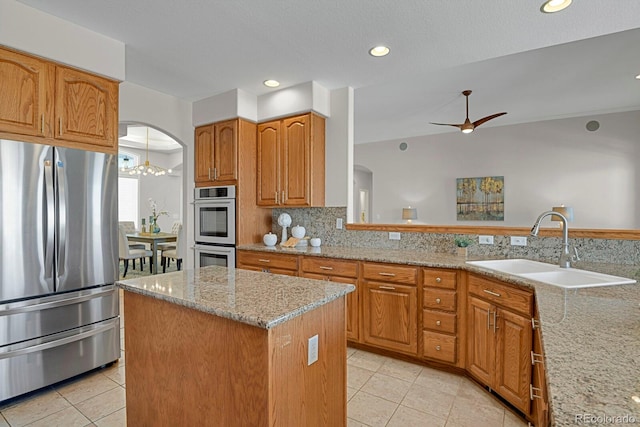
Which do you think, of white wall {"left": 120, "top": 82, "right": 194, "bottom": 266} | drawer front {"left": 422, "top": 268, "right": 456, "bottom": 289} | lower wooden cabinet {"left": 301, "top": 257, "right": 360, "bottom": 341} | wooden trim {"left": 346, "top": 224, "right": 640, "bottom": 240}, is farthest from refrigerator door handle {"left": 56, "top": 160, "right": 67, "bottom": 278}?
drawer front {"left": 422, "top": 268, "right": 456, "bottom": 289}

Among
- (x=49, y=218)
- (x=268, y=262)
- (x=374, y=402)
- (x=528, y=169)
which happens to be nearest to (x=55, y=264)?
(x=49, y=218)

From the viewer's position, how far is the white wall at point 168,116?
351 cm

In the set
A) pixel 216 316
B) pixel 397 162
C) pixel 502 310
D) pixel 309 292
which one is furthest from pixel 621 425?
pixel 397 162

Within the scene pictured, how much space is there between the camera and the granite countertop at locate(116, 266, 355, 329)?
48.8 inches

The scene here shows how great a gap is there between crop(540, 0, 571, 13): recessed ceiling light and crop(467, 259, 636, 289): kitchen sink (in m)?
1.65

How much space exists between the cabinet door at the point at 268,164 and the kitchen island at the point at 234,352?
6.55 ft

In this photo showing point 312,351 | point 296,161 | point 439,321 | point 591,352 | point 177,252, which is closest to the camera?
point 591,352

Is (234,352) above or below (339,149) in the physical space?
below

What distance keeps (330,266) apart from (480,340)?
1.31 metres

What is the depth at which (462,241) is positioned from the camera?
2826 millimetres

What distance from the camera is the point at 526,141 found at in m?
5.63

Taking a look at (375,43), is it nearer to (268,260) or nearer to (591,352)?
(268,260)

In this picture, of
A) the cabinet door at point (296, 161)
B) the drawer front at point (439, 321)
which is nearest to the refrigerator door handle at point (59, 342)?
the cabinet door at point (296, 161)

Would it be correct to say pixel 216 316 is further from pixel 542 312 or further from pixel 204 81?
pixel 204 81
